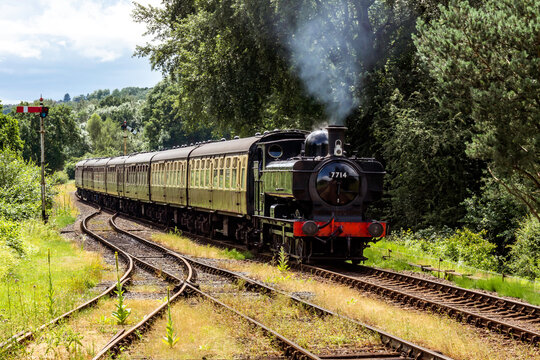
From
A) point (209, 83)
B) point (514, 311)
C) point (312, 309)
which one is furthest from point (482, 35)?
point (209, 83)

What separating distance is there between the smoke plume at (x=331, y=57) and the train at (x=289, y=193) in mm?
5282

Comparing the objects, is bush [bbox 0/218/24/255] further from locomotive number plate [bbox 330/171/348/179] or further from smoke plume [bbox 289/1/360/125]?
smoke plume [bbox 289/1/360/125]

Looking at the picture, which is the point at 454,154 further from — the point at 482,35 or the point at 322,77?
the point at 482,35

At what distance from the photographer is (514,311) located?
1096 centimetres

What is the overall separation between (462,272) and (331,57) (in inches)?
487

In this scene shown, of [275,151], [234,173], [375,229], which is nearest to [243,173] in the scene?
[234,173]

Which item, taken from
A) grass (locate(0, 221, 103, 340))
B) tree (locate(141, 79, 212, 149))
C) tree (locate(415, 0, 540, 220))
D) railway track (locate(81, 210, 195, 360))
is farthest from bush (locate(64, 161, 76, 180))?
tree (locate(415, 0, 540, 220))

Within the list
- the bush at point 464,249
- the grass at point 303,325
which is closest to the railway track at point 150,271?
the grass at point 303,325

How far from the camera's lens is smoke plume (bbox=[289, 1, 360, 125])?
987 inches

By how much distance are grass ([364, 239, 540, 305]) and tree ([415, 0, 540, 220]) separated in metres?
3.12

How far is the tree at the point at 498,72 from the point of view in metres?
15.4

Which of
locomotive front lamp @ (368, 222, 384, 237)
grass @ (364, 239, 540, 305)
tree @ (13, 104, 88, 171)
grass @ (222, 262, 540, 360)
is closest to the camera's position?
grass @ (222, 262, 540, 360)

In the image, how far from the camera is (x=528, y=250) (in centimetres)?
1894

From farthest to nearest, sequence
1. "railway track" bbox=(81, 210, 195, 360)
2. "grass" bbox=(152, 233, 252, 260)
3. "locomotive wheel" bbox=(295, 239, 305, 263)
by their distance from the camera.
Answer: "grass" bbox=(152, 233, 252, 260)
"locomotive wheel" bbox=(295, 239, 305, 263)
"railway track" bbox=(81, 210, 195, 360)
